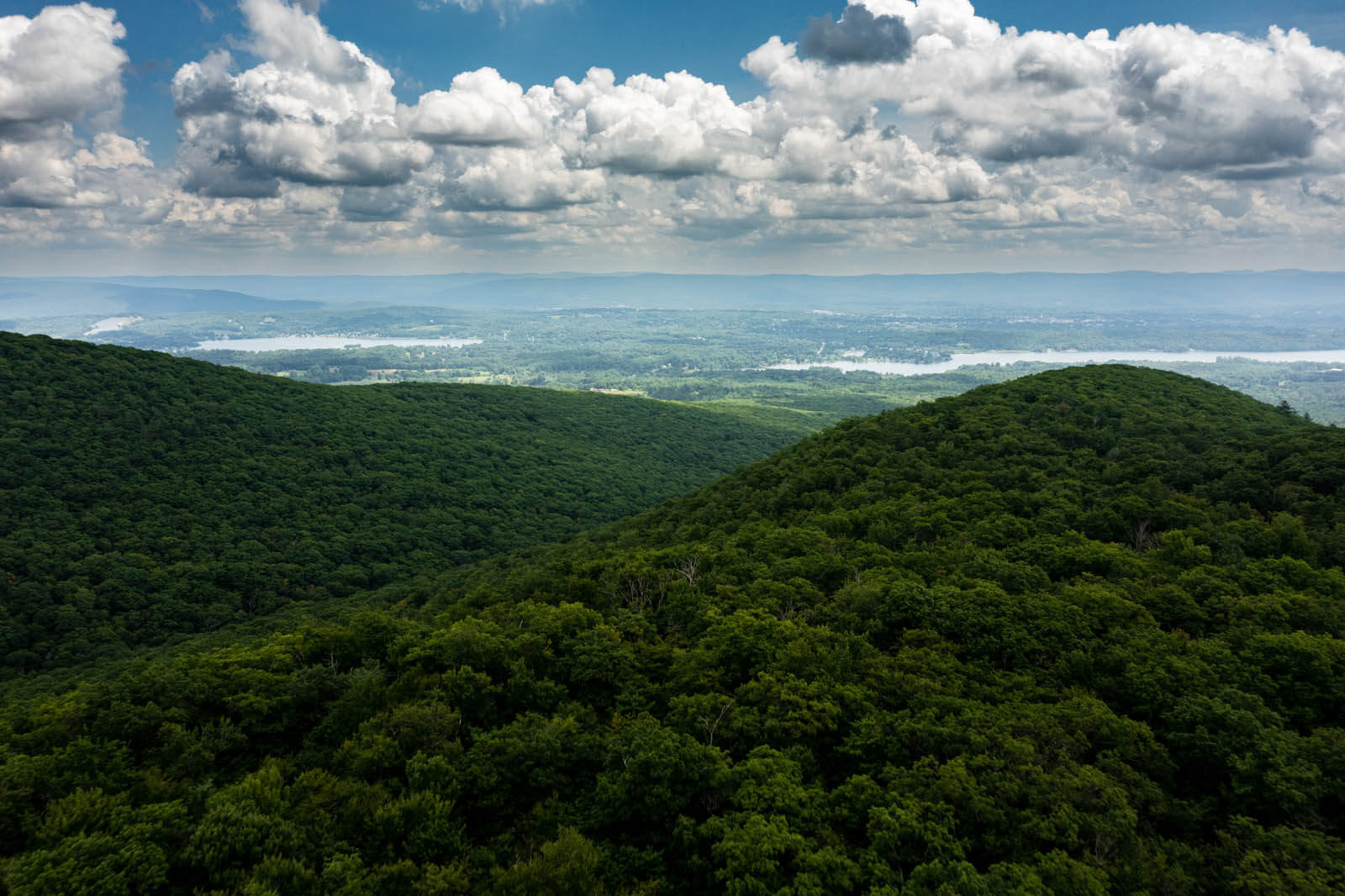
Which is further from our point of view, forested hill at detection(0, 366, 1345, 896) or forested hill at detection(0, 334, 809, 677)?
forested hill at detection(0, 334, 809, 677)

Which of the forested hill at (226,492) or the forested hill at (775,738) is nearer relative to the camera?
the forested hill at (775,738)

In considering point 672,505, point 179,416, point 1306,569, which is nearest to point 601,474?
point 672,505

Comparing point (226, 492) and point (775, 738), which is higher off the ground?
point (775, 738)

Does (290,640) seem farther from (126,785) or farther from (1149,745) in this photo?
(1149,745)

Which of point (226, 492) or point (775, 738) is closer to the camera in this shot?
point (775, 738)
